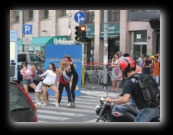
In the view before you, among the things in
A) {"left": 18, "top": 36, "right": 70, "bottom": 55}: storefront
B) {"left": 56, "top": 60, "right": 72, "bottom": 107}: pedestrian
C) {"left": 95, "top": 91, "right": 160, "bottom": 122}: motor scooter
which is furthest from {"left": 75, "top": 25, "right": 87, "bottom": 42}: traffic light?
{"left": 18, "top": 36, "right": 70, "bottom": 55}: storefront

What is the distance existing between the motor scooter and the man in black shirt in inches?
3.8

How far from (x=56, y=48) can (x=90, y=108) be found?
12.3ft

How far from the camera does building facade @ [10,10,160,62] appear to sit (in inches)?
1008

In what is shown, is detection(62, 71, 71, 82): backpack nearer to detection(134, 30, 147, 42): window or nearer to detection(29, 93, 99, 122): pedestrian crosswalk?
detection(29, 93, 99, 122): pedestrian crosswalk

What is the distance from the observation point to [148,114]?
15.3 ft

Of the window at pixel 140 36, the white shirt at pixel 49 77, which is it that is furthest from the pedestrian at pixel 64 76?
the window at pixel 140 36

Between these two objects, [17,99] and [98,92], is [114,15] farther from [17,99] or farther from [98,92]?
[17,99]

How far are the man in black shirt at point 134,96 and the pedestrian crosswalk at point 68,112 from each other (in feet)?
16.3

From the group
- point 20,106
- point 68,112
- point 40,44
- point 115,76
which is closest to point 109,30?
point 40,44

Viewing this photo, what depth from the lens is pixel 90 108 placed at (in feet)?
39.4
